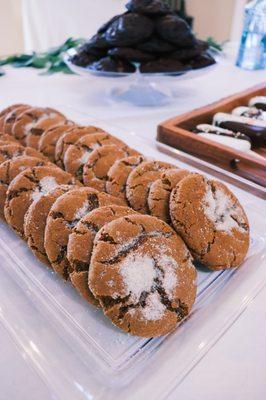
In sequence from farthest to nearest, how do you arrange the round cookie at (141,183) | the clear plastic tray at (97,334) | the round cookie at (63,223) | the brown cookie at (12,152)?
1. the brown cookie at (12,152)
2. the round cookie at (141,183)
3. the round cookie at (63,223)
4. the clear plastic tray at (97,334)

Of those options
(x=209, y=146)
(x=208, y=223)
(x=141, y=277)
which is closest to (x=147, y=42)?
(x=209, y=146)

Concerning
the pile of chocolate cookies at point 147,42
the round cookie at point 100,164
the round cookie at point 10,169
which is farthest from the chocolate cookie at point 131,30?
the round cookie at point 10,169

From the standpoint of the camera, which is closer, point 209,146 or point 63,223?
point 63,223

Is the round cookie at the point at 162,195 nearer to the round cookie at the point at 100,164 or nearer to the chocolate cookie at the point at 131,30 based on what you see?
the round cookie at the point at 100,164

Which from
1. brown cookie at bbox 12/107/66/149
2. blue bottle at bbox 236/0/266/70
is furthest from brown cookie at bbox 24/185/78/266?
blue bottle at bbox 236/0/266/70

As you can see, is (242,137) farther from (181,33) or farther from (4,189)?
(4,189)

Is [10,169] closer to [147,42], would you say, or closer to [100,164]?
[100,164]

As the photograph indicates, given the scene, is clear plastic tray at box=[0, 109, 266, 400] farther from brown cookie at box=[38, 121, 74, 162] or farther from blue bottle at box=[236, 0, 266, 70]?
blue bottle at box=[236, 0, 266, 70]
